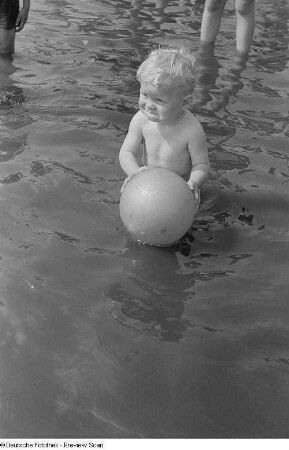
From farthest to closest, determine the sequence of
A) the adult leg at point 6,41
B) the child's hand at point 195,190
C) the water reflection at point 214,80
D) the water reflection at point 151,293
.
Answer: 1. the adult leg at point 6,41
2. the water reflection at point 214,80
3. the child's hand at point 195,190
4. the water reflection at point 151,293

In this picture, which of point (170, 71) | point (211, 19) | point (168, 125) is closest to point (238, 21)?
point (211, 19)

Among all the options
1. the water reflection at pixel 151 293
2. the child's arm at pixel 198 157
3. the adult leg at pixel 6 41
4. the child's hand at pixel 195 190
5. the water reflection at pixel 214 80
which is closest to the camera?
the water reflection at pixel 151 293

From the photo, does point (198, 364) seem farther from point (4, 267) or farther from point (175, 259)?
point (4, 267)

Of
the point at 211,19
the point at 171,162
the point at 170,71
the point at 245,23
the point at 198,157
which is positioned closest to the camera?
the point at 170,71

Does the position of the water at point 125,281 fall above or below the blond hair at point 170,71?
below

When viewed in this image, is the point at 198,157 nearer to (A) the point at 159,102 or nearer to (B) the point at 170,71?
(A) the point at 159,102

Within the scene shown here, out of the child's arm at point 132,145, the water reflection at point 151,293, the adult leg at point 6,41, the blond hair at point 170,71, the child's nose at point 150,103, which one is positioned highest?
the blond hair at point 170,71

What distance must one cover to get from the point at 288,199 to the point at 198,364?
2.29 meters

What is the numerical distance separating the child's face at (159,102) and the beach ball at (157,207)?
495 millimetres

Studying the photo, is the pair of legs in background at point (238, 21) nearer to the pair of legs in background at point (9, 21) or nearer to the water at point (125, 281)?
the water at point (125, 281)

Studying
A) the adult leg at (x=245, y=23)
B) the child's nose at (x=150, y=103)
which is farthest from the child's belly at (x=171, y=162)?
the adult leg at (x=245, y=23)

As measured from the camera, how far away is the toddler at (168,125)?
15.3 ft

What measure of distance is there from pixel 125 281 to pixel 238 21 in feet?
19.0

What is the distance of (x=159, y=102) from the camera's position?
4.75 metres
